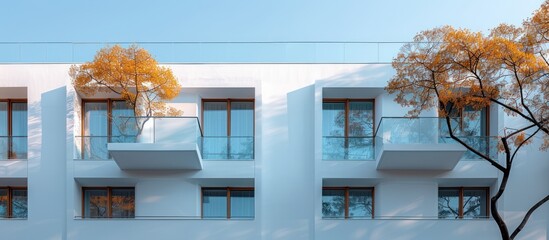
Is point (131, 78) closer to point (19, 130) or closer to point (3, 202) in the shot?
point (19, 130)

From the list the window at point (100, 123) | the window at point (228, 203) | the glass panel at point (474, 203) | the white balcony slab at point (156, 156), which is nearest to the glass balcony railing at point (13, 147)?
the window at point (100, 123)

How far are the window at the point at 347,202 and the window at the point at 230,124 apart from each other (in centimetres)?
319

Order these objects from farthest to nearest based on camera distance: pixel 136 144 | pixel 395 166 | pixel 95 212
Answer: pixel 95 212 → pixel 395 166 → pixel 136 144

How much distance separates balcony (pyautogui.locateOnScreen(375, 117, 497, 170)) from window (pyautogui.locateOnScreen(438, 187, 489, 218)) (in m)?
1.56

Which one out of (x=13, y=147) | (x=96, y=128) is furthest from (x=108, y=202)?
(x=13, y=147)

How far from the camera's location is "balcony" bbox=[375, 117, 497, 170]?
13852 millimetres

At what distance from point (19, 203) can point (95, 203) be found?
2744mm

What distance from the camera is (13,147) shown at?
51.3 feet

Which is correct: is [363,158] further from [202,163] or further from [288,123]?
[202,163]

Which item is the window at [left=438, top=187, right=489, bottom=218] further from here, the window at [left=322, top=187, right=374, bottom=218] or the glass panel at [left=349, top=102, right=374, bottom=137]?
the glass panel at [left=349, top=102, right=374, bottom=137]

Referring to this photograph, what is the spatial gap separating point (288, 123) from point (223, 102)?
251 cm

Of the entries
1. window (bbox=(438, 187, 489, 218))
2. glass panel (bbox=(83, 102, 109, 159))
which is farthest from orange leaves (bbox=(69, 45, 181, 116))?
window (bbox=(438, 187, 489, 218))

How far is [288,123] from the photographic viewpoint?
49.9ft

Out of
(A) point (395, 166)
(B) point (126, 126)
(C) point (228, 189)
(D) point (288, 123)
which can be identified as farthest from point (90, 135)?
(A) point (395, 166)
